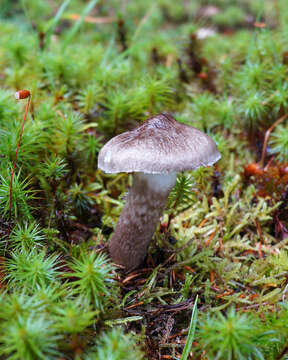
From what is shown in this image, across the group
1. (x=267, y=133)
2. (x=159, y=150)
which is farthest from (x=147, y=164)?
(x=267, y=133)

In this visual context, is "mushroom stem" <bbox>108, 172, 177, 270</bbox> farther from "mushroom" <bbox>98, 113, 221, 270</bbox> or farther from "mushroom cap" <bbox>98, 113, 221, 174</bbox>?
"mushroom cap" <bbox>98, 113, 221, 174</bbox>

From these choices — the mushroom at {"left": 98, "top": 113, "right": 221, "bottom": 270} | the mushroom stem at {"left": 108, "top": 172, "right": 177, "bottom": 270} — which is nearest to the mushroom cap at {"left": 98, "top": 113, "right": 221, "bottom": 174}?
the mushroom at {"left": 98, "top": 113, "right": 221, "bottom": 270}

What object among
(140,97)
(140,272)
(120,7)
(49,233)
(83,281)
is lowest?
(140,272)

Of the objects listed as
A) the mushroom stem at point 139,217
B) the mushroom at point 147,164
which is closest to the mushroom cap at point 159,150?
the mushroom at point 147,164

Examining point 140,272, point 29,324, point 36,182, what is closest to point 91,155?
point 36,182

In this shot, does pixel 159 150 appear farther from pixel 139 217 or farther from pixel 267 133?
pixel 267 133

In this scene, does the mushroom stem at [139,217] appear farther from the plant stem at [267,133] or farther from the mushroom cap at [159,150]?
the plant stem at [267,133]

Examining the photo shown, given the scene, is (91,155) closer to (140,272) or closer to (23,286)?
(140,272)
